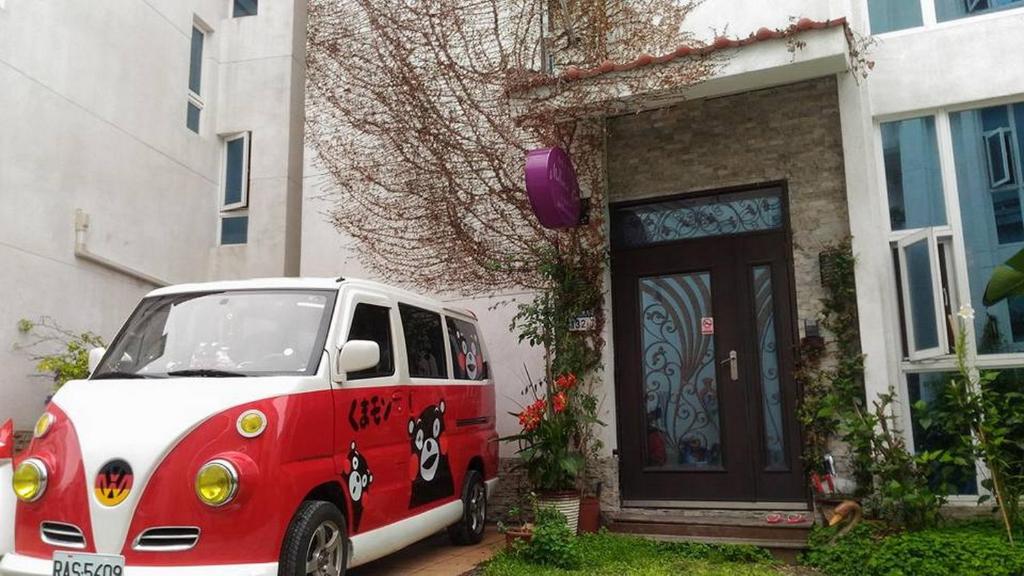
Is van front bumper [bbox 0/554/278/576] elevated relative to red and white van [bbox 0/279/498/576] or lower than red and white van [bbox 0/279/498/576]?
lower

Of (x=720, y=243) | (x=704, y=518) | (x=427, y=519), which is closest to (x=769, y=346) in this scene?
(x=720, y=243)

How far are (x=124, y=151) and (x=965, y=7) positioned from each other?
377 inches

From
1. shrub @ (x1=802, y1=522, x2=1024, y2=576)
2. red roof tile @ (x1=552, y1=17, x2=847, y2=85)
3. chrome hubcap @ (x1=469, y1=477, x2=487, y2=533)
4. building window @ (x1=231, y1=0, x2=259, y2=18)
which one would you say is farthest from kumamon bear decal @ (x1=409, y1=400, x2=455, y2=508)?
building window @ (x1=231, y1=0, x2=259, y2=18)

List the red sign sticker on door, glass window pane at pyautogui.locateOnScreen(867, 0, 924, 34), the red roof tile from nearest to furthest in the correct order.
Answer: the red roof tile, glass window pane at pyautogui.locateOnScreen(867, 0, 924, 34), the red sign sticker on door

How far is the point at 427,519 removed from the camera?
558 cm

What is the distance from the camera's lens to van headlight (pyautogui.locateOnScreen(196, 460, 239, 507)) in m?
3.78

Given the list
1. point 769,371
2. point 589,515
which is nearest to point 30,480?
point 589,515

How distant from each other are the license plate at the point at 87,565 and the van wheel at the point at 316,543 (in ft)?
2.54

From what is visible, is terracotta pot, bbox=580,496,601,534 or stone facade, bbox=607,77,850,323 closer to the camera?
terracotta pot, bbox=580,496,601,534

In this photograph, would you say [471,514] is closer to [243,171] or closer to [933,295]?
[933,295]

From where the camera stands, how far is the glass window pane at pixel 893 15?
688cm

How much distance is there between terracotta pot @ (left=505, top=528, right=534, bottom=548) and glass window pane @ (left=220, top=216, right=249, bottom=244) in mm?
7211

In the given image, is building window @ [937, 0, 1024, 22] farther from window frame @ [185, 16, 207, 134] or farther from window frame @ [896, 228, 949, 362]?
window frame @ [185, 16, 207, 134]

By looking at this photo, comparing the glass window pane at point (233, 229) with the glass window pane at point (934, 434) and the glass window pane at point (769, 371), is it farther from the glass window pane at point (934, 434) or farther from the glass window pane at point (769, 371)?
the glass window pane at point (934, 434)
